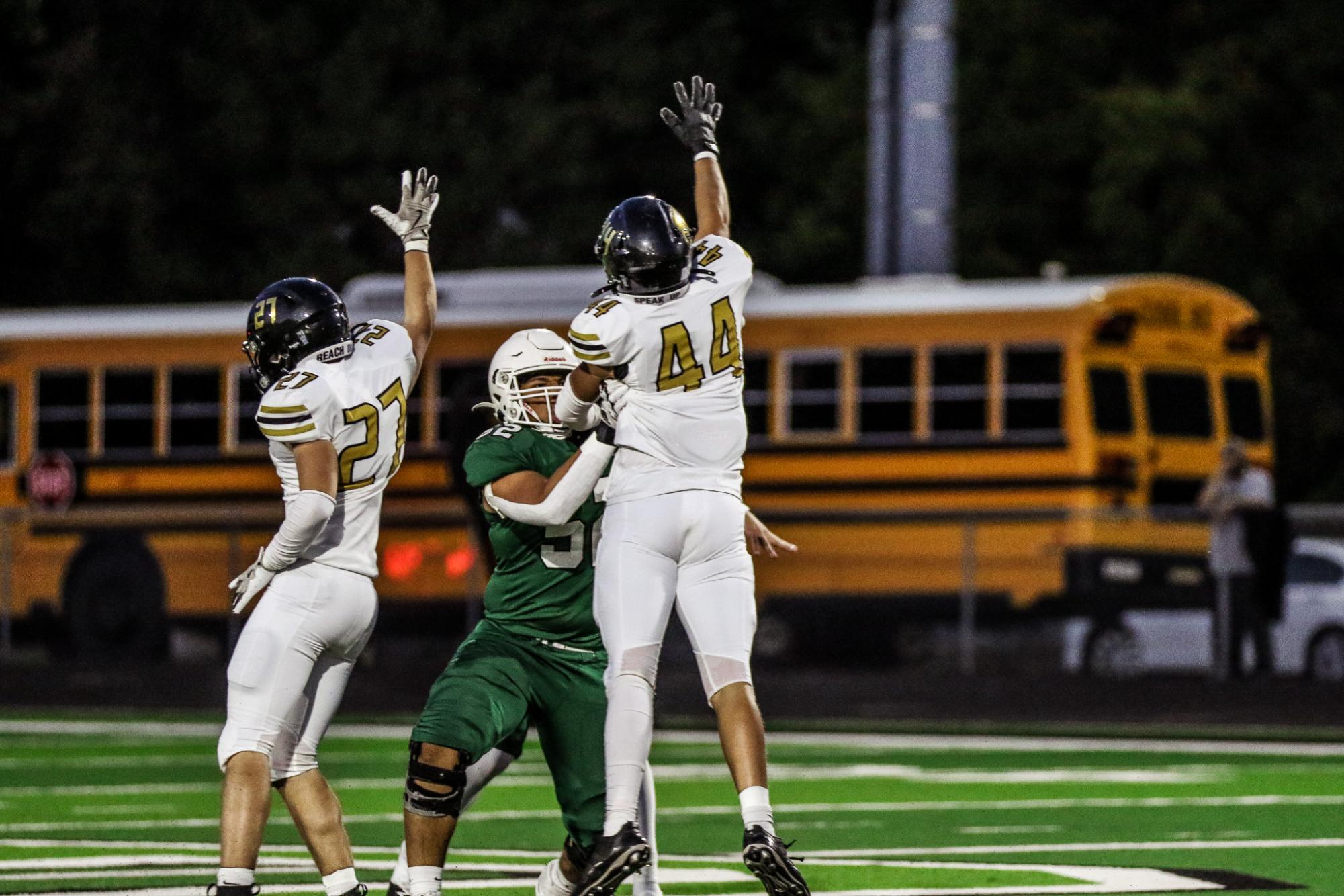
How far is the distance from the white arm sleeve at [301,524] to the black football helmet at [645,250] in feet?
3.49

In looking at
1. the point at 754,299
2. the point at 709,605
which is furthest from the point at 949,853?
the point at 754,299

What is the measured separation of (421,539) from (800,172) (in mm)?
16967

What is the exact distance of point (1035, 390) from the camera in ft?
81.1

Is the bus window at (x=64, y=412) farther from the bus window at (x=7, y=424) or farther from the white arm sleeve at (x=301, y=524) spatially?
the white arm sleeve at (x=301, y=524)

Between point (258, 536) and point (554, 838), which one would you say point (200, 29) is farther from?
point (554, 838)

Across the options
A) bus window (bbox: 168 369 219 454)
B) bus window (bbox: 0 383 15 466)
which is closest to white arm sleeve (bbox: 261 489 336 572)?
bus window (bbox: 168 369 219 454)

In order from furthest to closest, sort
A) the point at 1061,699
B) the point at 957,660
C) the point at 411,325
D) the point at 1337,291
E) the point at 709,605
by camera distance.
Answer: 1. the point at 1337,291
2. the point at 957,660
3. the point at 1061,699
4. the point at 411,325
5. the point at 709,605

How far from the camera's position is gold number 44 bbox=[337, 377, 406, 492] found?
8.46 meters

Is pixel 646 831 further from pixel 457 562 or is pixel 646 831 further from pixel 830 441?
pixel 830 441

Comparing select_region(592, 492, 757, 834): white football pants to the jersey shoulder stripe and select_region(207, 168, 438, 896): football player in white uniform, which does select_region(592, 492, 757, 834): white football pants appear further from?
the jersey shoulder stripe

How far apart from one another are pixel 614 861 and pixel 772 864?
1.43 feet

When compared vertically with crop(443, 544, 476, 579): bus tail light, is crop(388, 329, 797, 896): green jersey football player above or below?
below

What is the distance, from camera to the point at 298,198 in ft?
134

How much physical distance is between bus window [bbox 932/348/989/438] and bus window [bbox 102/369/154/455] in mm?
7714
